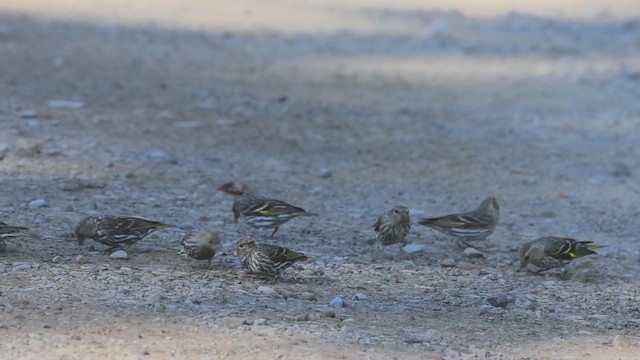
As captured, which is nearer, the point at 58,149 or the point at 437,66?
the point at 58,149

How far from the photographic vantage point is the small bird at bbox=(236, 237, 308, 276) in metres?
7.87

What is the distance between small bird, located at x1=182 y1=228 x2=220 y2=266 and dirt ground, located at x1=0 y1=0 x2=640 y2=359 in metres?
0.13

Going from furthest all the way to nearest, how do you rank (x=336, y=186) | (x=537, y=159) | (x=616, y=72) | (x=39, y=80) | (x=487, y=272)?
(x=616, y=72) < (x=39, y=80) < (x=537, y=159) < (x=336, y=186) < (x=487, y=272)

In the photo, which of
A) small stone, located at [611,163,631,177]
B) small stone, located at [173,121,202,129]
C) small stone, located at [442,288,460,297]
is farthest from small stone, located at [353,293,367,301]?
small stone, located at [173,121,202,129]

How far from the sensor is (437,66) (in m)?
19.0

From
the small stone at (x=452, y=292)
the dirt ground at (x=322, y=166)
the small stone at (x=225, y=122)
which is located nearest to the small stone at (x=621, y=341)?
the dirt ground at (x=322, y=166)

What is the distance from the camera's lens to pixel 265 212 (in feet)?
31.2

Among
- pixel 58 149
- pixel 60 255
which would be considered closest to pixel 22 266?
pixel 60 255

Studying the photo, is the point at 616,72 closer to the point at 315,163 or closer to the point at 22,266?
the point at 315,163

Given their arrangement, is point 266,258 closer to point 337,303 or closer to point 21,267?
point 337,303

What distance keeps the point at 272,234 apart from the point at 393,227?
3.27 feet

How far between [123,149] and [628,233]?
489 centimetres

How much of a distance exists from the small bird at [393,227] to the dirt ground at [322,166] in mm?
121

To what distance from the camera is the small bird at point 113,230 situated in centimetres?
837
